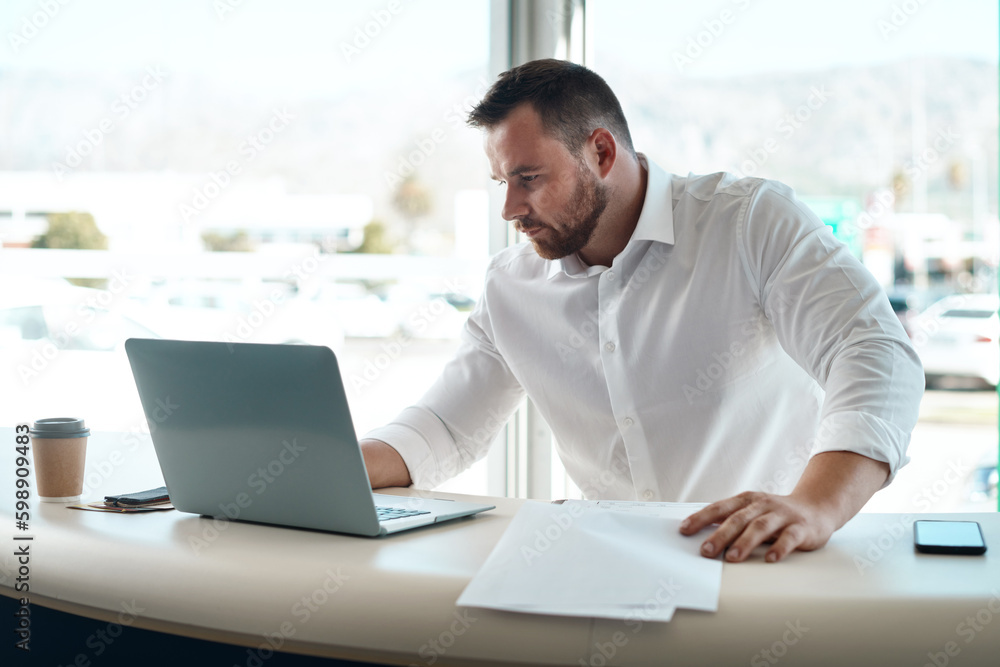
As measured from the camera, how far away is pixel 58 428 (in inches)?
50.0

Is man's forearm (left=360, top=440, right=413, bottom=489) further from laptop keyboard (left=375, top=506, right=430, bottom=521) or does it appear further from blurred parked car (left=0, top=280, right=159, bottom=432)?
blurred parked car (left=0, top=280, right=159, bottom=432)

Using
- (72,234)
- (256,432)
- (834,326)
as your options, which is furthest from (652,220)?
(72,234)

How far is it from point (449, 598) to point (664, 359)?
1.02 metres

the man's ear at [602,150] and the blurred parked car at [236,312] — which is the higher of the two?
the man's ear at [602,150]

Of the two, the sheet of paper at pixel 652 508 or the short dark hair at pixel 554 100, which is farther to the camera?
the short dark hair at pixel 554 100

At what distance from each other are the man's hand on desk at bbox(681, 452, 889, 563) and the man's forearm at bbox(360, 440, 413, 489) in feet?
2.11

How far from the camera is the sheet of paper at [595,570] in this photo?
2.59 ft

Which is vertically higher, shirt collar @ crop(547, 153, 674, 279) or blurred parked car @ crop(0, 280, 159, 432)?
shirt collar @ crop(547, 153, 674, 279)

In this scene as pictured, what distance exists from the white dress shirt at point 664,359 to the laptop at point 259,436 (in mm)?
489

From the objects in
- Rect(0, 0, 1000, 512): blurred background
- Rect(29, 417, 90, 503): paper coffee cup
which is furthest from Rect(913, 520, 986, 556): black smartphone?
Rect(0, 0, 1000, 512): blurred background

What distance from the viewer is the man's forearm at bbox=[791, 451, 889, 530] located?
1.05 m

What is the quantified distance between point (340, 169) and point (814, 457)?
2.43 metres

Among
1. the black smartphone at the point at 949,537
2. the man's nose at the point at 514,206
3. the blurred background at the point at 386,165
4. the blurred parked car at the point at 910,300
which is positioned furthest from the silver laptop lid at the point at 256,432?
the blurred parked car at the point at 910,300

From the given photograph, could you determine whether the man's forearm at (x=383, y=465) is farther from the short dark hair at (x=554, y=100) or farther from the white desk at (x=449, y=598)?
the short dark hair at (x=554, y=100)
